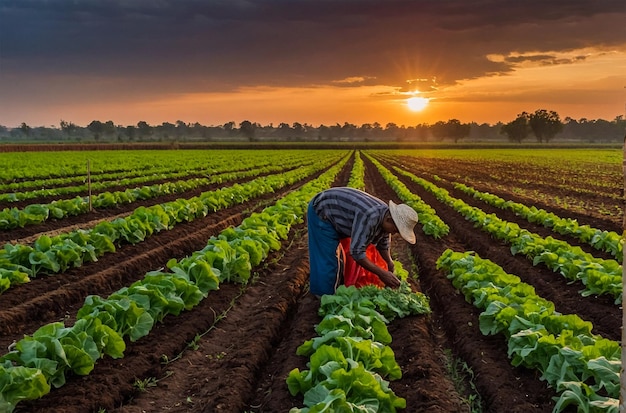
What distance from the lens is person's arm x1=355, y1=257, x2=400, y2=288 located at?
679 cm

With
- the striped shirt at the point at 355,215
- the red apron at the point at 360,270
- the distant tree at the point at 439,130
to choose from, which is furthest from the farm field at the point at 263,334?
the distant tree at the point at 439,130

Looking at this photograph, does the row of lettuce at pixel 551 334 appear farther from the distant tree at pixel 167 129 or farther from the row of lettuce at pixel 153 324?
the distant tree at pixel 167 129

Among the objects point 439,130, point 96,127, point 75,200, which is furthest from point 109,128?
point 75,200

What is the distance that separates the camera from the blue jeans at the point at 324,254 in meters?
7.51

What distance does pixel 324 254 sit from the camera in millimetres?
7516

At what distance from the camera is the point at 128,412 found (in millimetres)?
4969

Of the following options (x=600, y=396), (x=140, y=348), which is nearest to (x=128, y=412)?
(x=140, y=348)

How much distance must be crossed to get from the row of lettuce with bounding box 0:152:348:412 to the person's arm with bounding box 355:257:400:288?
2177 millimetres

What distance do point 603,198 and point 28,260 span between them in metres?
20.0

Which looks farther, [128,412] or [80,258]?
[80,258]

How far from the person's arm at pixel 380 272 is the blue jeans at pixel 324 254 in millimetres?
662

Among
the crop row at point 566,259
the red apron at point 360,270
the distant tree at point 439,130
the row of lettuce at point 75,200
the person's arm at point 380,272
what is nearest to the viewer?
the person's arm at point 380,272

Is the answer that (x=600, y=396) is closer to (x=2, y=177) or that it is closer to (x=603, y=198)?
(x=603, y=198)

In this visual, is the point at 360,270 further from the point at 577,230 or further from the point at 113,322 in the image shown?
the point at 577,230
